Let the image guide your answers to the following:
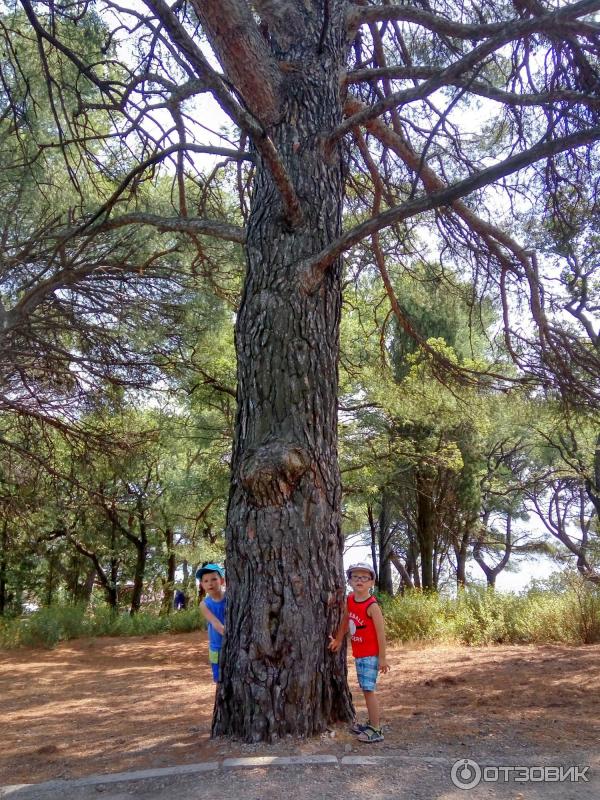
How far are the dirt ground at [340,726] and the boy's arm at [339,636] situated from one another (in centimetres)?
41

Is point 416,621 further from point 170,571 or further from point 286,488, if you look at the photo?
point 170,571

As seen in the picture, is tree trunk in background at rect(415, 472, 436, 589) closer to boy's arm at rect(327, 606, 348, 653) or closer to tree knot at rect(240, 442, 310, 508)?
boy's arm at rect(327, 606, 348, 653)

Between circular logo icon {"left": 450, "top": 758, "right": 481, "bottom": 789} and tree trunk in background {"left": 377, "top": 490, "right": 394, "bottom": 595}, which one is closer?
circular logo icon {"left": 450, "top": 758, "right": 481, "bottom": 789}

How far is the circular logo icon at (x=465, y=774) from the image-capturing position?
2.70 m

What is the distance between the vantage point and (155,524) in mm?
17938

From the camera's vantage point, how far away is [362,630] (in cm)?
361

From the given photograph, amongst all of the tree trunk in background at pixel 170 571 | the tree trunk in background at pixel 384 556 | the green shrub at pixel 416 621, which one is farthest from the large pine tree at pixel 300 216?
the tree trunk in background at pixel 170 571

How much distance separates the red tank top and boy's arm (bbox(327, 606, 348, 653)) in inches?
2.7

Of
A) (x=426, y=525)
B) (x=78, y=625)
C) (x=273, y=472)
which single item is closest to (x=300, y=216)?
(x=273, y=472)

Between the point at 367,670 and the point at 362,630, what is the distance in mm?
208

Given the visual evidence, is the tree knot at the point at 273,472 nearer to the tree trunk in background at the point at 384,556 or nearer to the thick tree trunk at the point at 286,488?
the thick tree trunk at the point at 286,488

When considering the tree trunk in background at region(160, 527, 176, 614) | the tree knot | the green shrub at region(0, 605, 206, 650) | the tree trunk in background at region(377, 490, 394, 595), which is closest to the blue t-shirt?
the tree knot

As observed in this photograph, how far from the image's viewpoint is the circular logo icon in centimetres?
270

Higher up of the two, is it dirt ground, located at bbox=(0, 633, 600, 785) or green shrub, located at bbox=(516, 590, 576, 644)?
green shrub, located at bbox=(516, 590, 576, 644)
